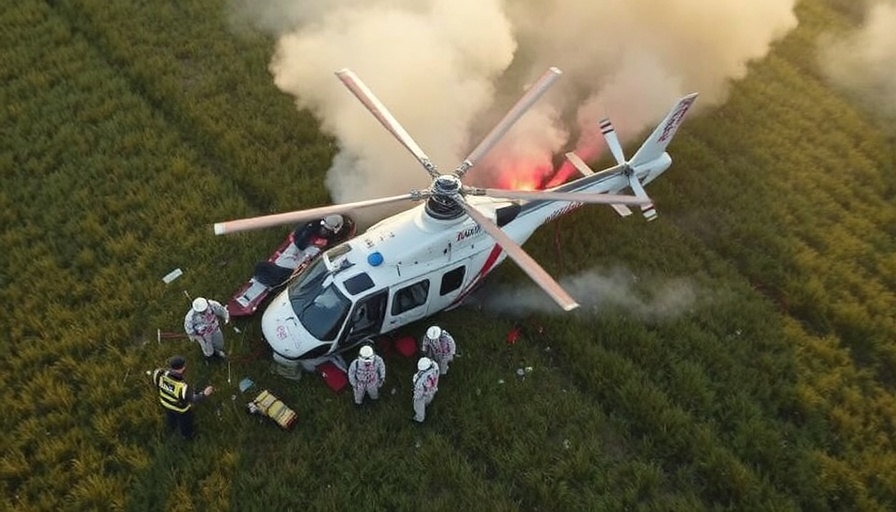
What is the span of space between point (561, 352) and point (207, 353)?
4.27 metres

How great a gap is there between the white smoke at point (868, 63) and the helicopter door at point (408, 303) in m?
10.3

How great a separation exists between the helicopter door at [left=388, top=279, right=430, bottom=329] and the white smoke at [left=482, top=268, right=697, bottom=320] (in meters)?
1.15

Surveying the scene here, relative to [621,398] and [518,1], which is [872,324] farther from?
[518,1]

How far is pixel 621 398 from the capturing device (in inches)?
328

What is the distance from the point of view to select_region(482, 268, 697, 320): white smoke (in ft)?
30.5

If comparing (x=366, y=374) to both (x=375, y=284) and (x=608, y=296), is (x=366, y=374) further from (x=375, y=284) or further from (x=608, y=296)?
(x=608, y=296)

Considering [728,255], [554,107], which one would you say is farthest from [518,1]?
[728,255]

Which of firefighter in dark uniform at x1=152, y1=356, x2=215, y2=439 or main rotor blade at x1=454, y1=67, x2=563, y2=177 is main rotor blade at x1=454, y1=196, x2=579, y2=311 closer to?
main rotor blade at x1=454, y1=67, x2=563, y2=177

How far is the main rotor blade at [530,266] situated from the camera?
6.43 metres

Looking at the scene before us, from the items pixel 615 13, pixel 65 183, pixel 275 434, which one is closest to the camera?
pixel 275 434

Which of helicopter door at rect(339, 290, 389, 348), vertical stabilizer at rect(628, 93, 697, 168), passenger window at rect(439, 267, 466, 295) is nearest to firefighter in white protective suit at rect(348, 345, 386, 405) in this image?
helicopter door at rect(339, 290, 389, 348)

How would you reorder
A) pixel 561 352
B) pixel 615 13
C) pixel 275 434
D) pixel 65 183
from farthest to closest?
pixel 615 13
pixel 65 183
pixel 561 352
pixel 275 434

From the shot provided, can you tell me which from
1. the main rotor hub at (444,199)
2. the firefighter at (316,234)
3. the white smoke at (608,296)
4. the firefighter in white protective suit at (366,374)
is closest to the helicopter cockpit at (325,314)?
the firefighter in white protective suit at (366,374)

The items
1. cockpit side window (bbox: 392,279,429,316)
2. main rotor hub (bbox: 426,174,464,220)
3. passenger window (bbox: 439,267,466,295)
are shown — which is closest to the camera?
main rotor hub (bbox: 426,174,464,220)
